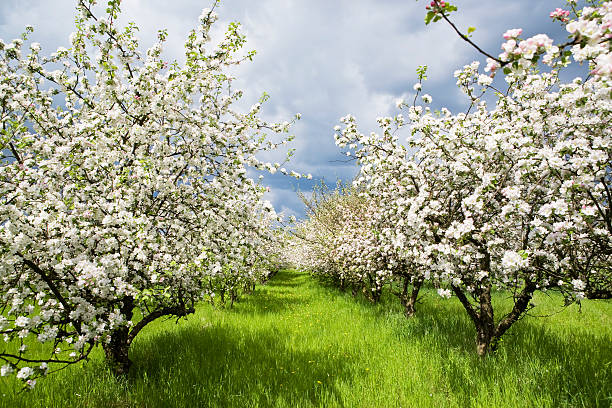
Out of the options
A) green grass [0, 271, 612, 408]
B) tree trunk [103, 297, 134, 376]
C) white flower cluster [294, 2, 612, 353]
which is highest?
white flower cluster [294, 2, 612, 353]

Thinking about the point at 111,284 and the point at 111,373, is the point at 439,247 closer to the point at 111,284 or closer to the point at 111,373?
the point at 111,284

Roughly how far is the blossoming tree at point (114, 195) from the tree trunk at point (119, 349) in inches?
0.9

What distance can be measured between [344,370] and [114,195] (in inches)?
210

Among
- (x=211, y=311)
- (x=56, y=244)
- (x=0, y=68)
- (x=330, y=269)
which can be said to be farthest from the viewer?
(x=330, y=269)

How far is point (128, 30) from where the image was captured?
19.3 feet

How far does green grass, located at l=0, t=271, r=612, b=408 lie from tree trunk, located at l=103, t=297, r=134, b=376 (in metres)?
0.19

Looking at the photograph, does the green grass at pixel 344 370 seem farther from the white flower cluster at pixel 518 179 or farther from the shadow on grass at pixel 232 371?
the white flower cluster at pixel 518 179

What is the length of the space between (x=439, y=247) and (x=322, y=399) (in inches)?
127

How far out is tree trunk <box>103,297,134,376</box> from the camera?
215 inches

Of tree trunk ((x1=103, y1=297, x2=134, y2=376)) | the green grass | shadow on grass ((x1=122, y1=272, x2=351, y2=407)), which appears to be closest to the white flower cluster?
the green grass

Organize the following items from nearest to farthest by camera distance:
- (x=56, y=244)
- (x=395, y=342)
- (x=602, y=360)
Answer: (x=56, y=244) < (x=602, y=360) < (x=395, y=342)

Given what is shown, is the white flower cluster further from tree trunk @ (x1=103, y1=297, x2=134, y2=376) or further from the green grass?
tree trunk @ (x1=103, y1=297, x2=134, y2=376)

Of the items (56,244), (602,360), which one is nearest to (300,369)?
(56,244)

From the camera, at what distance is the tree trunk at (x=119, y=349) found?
5.45 meters
